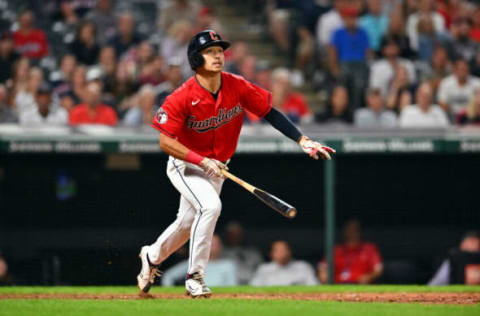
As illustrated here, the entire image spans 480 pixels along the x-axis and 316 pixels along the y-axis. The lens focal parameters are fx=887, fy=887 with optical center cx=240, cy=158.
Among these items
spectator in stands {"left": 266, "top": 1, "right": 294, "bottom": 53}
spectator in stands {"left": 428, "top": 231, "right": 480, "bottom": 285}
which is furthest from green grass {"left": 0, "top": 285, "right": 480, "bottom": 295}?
spectator in stands {"left": 266, "top": 1, "right": 294, "bottom": 53}

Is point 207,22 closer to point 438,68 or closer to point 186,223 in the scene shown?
point 438,68

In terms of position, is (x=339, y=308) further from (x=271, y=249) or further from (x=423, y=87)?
(x=423, y=87)

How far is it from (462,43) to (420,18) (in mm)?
668

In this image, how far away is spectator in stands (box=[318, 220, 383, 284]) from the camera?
9305 mm

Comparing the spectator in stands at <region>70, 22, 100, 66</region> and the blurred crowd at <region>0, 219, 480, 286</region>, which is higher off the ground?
the spectator in stands at <region>70, 22, 100, 66</region>

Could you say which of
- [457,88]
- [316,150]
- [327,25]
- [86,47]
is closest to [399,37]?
[327,25]

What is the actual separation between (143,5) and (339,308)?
765cm

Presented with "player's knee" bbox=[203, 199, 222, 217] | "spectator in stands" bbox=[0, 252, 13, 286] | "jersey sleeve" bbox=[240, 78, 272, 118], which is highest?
"jersey sleeve" bbox=[240, 78, 272, 118]

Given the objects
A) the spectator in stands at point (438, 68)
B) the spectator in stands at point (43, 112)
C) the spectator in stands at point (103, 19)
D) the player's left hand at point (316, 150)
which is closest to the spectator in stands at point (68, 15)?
the spectator in stands at point (103, 19)

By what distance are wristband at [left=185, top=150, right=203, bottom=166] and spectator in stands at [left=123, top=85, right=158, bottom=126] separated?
387 centimetres

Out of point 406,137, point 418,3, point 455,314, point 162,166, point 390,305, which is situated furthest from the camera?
point 418,3

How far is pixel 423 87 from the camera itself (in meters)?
9.93

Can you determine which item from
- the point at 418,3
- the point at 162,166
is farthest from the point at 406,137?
the point at 418,3

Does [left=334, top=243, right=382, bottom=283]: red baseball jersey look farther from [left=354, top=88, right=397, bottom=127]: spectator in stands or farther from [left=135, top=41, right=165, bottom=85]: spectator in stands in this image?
[left=135, top=41, right=165, bottom=85]: spectator in stands
